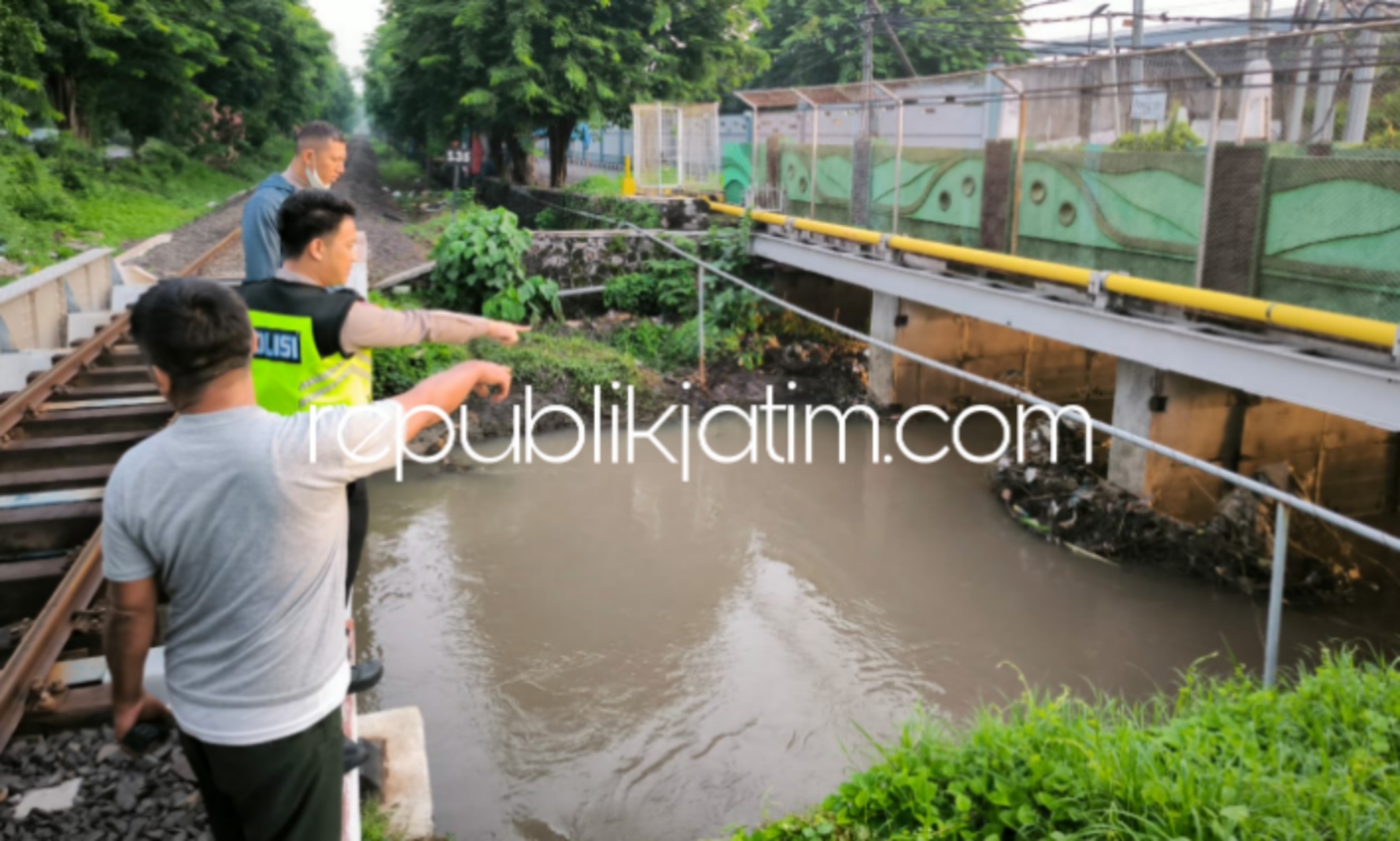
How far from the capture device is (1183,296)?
7223 mm

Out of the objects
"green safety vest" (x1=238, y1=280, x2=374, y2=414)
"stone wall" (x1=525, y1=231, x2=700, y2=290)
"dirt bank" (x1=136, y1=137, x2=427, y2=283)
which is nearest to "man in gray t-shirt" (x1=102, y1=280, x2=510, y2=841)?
"green safety vest" (x1=238, y1=280, x2=374, y2=414)

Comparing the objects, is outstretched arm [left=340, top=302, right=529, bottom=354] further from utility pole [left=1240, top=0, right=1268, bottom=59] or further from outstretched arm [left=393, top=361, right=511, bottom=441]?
utility pole [left=1240, top=0, right=1268, bottom=59]

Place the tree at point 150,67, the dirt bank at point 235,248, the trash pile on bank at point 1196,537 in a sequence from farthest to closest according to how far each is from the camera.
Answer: the tree at point 150,67
the dirt bank at point 235,248
the trash pile on bank at point 1196,537

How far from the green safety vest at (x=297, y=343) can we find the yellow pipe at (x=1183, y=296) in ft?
17.5

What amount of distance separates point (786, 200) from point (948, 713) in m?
9.64

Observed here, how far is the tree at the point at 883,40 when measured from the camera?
30172 millimetres

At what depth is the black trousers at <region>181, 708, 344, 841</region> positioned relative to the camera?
2271 millimetres

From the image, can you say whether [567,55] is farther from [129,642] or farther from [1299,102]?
[129,642]

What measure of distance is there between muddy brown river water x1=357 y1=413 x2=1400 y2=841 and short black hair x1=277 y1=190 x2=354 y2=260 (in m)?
2.89

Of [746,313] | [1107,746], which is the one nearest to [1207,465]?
[1107,746]

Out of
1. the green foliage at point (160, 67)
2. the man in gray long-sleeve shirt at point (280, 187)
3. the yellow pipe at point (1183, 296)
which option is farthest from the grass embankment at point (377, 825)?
the green foliage at point (160, 67)

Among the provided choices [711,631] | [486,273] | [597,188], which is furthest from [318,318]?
[597,188]

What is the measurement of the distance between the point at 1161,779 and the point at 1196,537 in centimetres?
488

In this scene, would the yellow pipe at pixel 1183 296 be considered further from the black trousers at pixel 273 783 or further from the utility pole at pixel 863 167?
the black trousers at pixel 273 783
